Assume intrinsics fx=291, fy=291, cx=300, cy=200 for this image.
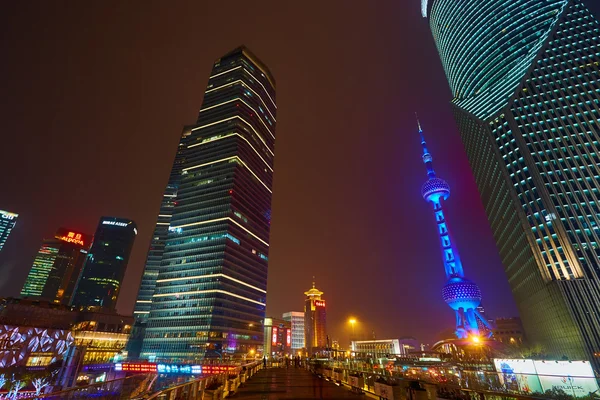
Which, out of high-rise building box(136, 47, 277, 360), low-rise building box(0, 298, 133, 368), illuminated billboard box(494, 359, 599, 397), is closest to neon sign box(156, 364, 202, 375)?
low-rise building box(0, 298, 133, 368)

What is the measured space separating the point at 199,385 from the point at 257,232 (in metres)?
144

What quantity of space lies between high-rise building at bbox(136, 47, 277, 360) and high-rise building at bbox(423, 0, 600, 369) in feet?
340

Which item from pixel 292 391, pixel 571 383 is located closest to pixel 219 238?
pixel 292 391

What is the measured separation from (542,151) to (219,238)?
117035mm

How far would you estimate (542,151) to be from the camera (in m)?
76.0

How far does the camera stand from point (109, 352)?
116m

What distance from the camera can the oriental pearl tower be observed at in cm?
8738

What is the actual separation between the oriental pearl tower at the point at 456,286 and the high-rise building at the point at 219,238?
84.8m

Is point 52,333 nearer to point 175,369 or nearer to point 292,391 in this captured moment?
point 175,369

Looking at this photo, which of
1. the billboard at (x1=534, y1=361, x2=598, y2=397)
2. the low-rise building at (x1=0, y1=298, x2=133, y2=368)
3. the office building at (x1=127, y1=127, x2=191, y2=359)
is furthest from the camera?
the office building at (x1=127, y1=127, x2=191, y2=359)

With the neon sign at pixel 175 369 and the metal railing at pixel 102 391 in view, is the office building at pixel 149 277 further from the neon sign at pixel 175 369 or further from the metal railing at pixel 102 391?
the metal railing at pixel 102 391

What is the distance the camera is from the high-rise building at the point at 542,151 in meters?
64.2

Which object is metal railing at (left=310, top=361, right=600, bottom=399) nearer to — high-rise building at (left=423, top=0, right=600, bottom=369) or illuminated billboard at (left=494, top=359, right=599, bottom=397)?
illuminated billboard at (left=494, top=359, right=599, bottom=397)

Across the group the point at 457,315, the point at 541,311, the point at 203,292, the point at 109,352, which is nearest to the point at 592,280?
the point at 541,311
